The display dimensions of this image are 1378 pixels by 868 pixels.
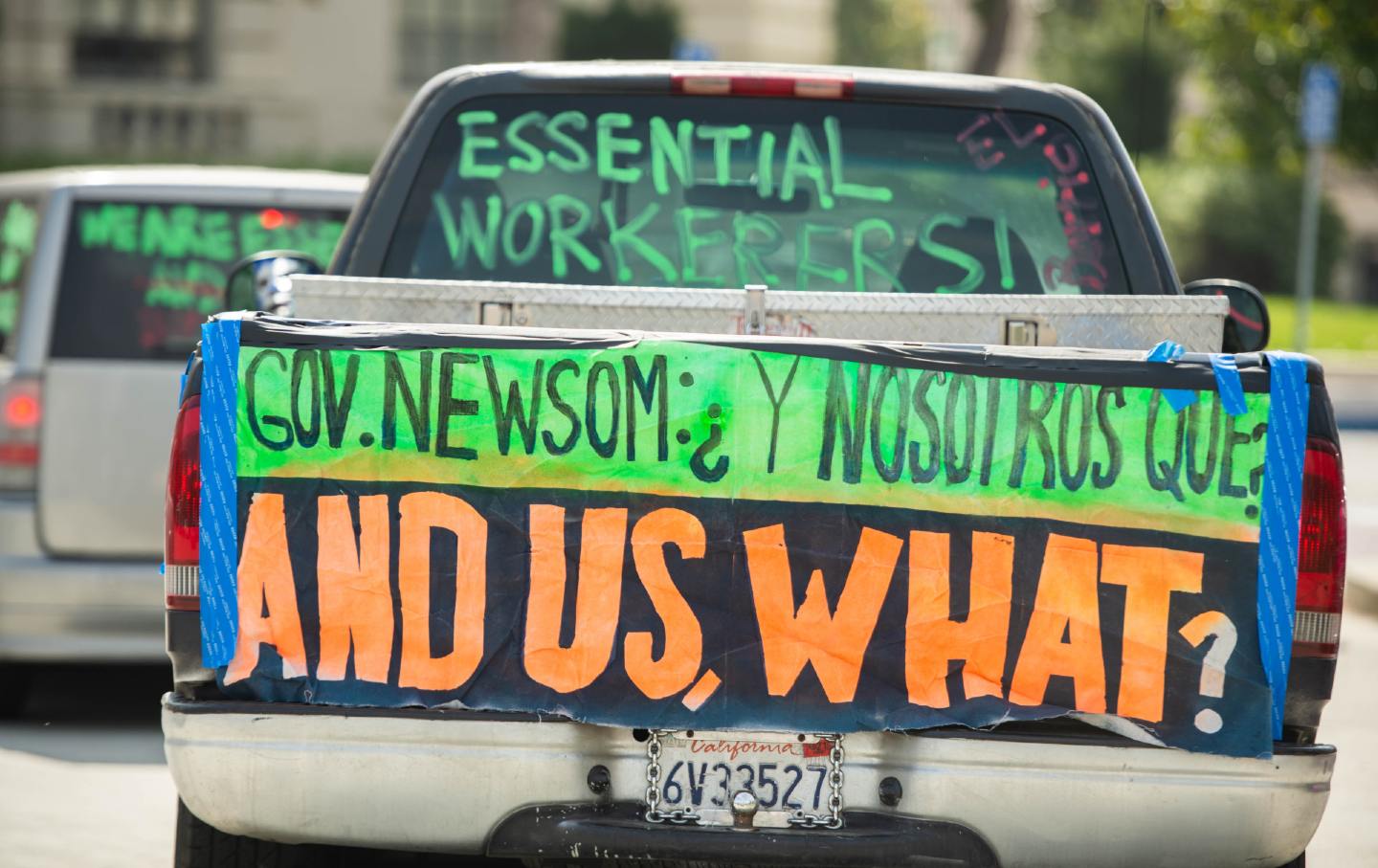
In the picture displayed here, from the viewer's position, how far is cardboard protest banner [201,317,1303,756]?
3533 millimetres

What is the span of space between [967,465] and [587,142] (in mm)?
1725

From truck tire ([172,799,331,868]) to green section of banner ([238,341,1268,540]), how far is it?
921mm

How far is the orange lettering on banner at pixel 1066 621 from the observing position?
3537mm

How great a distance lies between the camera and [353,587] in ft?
11.8

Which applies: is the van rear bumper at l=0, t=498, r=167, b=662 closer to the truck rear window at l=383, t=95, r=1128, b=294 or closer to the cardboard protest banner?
the truck rear window at l=383, t=95, r=1128, b=294

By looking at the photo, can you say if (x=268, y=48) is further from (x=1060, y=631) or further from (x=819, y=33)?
(x=1060, y=631)

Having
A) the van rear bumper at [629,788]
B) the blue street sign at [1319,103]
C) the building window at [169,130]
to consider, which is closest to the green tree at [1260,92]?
the blue street sign at [1319,103]

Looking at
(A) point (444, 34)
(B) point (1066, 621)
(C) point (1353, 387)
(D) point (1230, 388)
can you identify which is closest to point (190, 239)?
(B) point (1066, 621)

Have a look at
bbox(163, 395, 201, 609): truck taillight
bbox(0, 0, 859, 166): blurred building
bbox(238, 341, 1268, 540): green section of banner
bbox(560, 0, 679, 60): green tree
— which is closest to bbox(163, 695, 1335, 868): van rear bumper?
bbox(163, 395, 201, 609): truck taillight

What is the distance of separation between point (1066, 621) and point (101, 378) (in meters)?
4.01

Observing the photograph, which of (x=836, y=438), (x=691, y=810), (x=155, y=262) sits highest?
(x=155, y=262)

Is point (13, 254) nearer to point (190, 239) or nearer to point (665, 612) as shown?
point (190, 239)

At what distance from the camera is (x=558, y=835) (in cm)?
355

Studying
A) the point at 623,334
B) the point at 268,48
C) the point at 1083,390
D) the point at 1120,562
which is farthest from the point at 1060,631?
the point at 268,48
